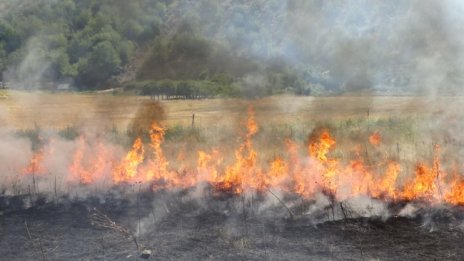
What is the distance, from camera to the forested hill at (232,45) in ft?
96.8

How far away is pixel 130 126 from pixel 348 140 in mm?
12230

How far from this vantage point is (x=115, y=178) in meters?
16.8

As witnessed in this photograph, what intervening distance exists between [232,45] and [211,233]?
31.4 m

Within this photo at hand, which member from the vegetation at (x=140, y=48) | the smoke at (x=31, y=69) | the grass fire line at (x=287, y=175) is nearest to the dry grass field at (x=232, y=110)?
the smoke at (x=31, y=69)

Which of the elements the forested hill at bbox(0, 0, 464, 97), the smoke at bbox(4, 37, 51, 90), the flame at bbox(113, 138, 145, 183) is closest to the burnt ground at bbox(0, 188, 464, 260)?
the flame at bbox(113, 138, 145, 183)

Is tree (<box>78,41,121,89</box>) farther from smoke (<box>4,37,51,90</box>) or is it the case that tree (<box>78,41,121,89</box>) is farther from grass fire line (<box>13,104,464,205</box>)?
grass fire line (<box>13,104,464,205</box>)

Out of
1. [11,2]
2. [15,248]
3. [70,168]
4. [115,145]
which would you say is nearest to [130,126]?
[115,145]

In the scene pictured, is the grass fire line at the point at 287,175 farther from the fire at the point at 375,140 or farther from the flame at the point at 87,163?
the fire at the point at 375,140

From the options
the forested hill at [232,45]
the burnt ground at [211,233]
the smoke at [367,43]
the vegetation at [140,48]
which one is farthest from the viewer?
the vegetation at [140,48]

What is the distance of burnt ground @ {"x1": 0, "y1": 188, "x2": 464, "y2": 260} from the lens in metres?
10.5

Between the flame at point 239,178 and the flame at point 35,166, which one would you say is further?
the flame at point 35,166

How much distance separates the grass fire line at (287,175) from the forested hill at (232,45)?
1079cm

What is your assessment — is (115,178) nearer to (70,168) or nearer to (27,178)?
(70,168)

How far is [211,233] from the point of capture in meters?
11.8
